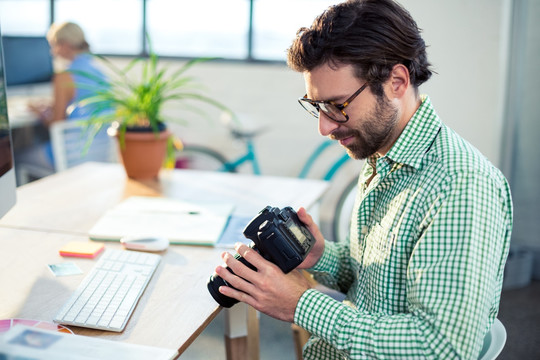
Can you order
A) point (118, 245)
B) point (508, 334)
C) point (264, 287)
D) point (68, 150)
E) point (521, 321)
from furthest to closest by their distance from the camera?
1. point (68, 150)
2. point (521, 321)
3. point (508, 334)
4. point (118, 245)
5. point (264, 287)

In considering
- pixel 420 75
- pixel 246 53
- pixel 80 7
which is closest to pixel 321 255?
pixel 420 75

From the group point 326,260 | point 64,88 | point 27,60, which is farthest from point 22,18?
point 326,260

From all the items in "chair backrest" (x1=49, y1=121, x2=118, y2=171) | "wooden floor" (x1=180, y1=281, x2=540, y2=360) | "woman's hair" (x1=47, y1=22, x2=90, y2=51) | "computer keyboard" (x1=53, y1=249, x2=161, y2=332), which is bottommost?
"wooden floor" (x1=180, y1=281, x2=540, y2=360)

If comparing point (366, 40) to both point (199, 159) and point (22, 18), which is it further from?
point (22, 18)

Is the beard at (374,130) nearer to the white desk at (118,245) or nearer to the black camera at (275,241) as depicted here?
the black camera at (275,241)

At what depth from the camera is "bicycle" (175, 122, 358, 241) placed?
325 centimetres

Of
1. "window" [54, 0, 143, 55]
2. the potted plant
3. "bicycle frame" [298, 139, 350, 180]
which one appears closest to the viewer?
the potted plant

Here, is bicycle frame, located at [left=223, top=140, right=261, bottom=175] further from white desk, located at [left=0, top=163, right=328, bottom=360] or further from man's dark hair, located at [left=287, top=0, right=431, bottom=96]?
man's dark hair, located at [left=287, top=0, right=431, bottom=96]

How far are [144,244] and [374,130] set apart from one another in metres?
0.62

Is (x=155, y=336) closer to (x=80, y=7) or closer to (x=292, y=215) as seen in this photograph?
(x=292, y=215)

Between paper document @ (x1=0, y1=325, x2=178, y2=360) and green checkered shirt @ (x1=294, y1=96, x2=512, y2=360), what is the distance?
0.29 meters

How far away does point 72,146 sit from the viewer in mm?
3066

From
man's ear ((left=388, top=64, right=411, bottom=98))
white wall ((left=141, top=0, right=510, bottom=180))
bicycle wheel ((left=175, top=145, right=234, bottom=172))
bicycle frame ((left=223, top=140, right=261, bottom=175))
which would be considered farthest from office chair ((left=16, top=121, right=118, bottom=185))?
man's ear ((left=388, top=64, right=411, bottom=98))

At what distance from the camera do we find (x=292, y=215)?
1179 millimetres
